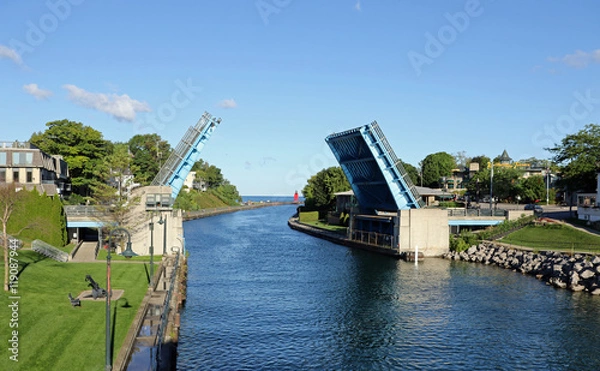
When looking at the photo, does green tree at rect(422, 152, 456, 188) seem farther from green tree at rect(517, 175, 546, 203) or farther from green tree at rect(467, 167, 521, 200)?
green tree at rect(517, 175, 546, 203)

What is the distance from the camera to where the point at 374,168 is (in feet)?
173

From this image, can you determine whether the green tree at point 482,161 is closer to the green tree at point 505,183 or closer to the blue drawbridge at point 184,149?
the green tree at point 505,183

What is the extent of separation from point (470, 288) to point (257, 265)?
64.0ft

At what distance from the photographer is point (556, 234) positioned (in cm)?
5234

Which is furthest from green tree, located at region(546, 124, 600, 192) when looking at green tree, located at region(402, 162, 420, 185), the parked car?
green tree, located at region(402, 162, 420, 185)

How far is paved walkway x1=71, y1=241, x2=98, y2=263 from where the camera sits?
37728mm

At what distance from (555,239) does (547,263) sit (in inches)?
404

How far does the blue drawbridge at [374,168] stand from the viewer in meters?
47.9

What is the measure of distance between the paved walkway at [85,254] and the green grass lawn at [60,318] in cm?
578

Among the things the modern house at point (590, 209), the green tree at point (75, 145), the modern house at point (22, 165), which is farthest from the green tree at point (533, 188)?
the modern house at point (22, 165)

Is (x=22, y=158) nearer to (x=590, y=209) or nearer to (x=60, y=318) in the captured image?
(x=60, y=318)

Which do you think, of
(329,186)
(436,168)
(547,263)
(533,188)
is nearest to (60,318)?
(547,263)

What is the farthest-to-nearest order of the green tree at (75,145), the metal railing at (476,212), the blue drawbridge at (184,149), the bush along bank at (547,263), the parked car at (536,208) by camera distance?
the green tree at (75,145) < the parked car at (536,208) < the metal railing at (476,212) < the blue drawbridge at (184,149) < the bush along bank at (547,263)

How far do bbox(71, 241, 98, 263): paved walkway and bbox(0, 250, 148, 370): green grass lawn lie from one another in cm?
578
